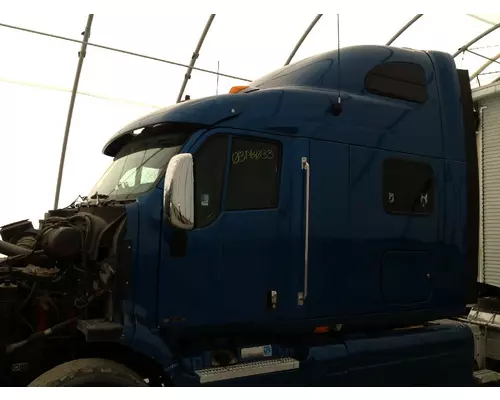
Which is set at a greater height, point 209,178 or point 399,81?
point 399,81

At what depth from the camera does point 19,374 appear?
140 inches

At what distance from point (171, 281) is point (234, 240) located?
598 mm

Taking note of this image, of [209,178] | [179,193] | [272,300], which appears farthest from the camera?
[272,300]

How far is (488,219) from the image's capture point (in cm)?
592

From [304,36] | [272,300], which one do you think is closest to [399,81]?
[272,300]

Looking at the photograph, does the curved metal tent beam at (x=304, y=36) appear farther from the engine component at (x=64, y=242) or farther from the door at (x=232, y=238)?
the engine component at (x=64, y=242)

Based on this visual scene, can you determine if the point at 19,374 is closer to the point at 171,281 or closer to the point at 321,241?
the point at 171,281

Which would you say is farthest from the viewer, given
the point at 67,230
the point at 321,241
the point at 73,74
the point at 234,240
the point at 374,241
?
the point at 73,74

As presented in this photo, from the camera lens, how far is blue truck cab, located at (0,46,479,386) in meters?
3.56

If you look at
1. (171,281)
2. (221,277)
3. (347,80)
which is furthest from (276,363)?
(347,80)

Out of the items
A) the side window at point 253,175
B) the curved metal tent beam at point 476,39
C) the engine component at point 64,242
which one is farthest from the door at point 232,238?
the curved metal tent beam at point 476,39

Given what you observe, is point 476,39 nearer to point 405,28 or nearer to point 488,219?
point 405,28

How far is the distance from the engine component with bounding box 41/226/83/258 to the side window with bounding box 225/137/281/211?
1184 mm

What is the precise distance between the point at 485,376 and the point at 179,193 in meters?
4.11
